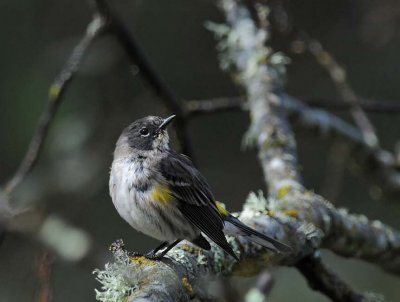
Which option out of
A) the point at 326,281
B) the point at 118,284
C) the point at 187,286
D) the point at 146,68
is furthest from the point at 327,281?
the point at 146,68

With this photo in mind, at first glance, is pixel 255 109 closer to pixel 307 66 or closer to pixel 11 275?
Answer: pixel 11 275

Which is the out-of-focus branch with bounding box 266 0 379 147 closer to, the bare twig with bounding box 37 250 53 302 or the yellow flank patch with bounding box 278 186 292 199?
the yellow flank patch with bounding box 278 186 292 199

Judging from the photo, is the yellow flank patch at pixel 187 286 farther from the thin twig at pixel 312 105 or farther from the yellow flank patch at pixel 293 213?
the thin twig at pixel 312 105

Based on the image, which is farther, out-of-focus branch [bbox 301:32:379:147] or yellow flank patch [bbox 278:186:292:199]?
out-of-focus branch [bbox 301:32:379:147]

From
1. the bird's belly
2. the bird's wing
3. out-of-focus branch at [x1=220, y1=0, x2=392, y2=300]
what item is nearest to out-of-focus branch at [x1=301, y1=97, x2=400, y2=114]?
out-of-focus branch at [x1=220, y1=0, x2=392, y2=300]

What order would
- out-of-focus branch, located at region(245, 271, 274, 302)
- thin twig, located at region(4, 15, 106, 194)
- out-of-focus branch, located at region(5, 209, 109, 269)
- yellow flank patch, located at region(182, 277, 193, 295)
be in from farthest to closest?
thin twig, located at region(4, 15, 106, 194) → out-of-focus branch, located at region(5, 209, 109, 269) → out-of-focus branch, located at region(245, 271, 274, 302) → yellow flank patch, located at region(182, 277, 193, 295)

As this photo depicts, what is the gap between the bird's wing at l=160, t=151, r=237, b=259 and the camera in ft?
14.4

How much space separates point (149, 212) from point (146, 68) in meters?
1.79

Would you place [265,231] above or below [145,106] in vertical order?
below

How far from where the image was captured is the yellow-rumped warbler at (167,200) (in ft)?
13.6

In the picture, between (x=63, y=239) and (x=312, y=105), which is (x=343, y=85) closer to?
(x=312, y=105)

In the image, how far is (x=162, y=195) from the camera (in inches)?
175

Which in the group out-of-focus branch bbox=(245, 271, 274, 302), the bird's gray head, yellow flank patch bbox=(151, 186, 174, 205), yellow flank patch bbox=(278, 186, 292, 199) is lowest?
out-of-focus branch bbox=(245, 271, 274, 302)

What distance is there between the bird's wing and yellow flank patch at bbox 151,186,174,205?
0.05 meters
